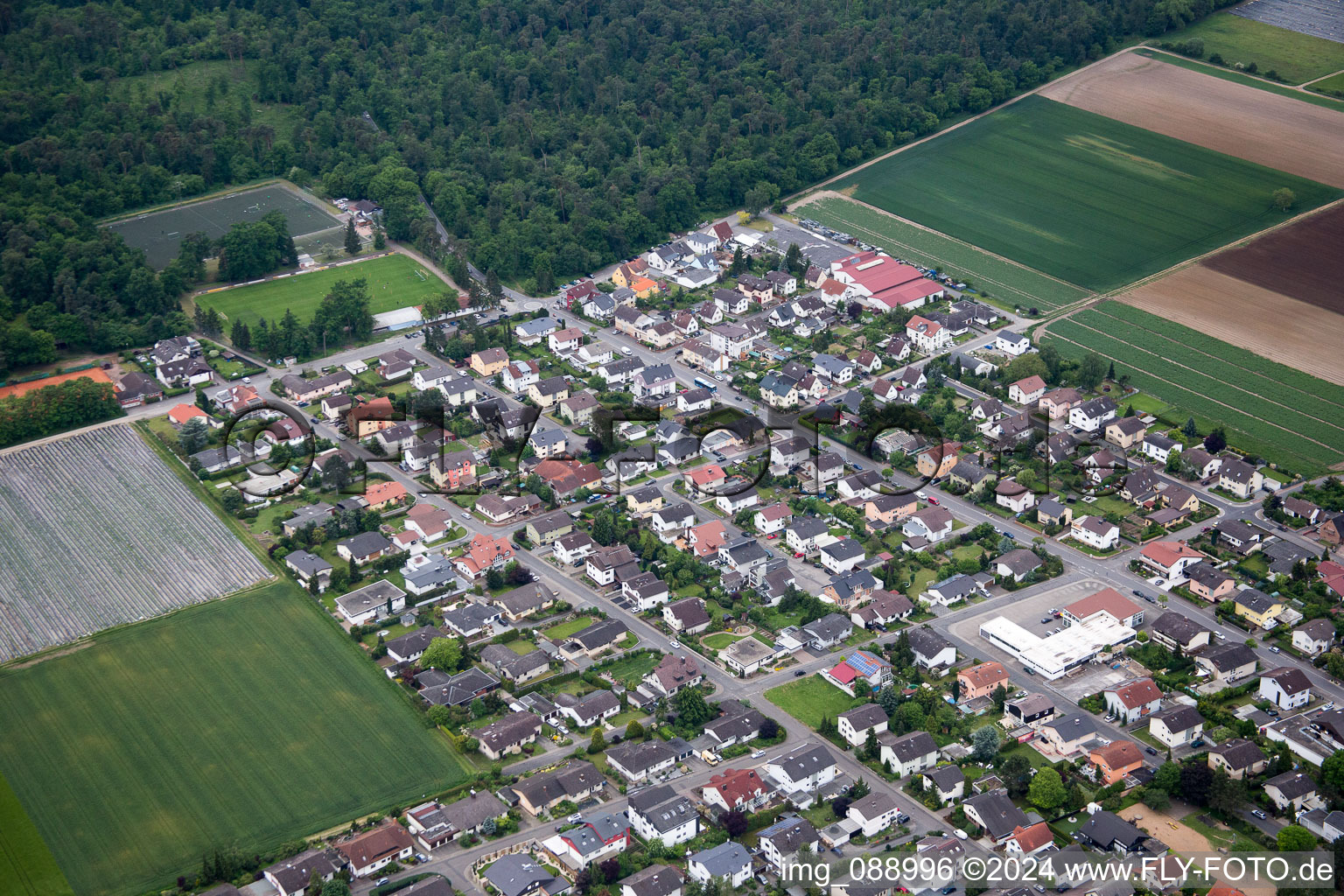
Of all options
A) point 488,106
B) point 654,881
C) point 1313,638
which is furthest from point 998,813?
point 488,106

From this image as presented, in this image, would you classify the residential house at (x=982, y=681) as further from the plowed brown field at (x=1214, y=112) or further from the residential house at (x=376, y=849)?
the plowed brown field at (x=1214, y=112)

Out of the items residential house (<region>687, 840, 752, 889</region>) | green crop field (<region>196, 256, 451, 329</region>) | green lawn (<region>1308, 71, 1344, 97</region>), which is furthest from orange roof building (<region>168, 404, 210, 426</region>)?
green lawn (<region>1308, 71, 1344, 97</region>)

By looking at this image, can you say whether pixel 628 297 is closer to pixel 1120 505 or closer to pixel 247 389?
pixel 247 389

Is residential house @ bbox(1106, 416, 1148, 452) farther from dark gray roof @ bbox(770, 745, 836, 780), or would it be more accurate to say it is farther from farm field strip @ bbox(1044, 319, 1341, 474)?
dark gray roof @ bbox(770, 745, 836, 780)

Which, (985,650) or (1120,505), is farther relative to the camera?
(1120,505)

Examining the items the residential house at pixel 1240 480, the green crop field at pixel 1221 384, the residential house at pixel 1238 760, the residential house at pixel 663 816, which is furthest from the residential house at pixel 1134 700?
the green crop field at pixel 1221 384

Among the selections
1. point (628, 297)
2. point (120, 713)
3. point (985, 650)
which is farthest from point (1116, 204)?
point (120, 713)

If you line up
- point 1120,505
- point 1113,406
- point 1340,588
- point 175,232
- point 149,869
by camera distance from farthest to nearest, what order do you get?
1. point 175,232
2. point 1113,406
3. point 1120,505
4. point 1340,588
5. point 149,869

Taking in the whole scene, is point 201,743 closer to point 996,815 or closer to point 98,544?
point 98,544
